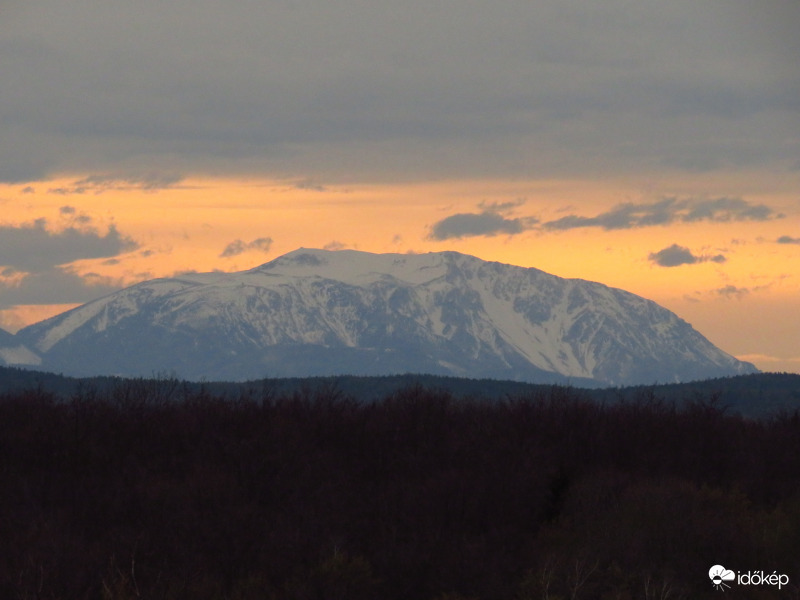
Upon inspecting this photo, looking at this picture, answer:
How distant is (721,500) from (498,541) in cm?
648

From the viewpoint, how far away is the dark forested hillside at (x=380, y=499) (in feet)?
77.5

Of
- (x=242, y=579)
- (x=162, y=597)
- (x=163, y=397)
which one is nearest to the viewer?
(x=162, y=597)

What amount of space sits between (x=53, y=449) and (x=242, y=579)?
1128cm

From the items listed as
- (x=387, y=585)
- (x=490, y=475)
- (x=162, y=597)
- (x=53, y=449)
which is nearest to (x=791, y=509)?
(x=490, y=475)

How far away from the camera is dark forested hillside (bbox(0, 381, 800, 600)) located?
2361cm

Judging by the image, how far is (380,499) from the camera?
2855 centimetres

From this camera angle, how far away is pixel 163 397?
40.8 metres

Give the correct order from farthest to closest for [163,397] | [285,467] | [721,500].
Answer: [163,397] < [285,467] < [721,500]

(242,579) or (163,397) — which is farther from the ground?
(163,397)

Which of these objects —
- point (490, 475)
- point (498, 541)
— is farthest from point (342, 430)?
point (498, 541)

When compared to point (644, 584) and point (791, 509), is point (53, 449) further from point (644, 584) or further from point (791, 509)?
point (791, 509)

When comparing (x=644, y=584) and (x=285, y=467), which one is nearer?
(x=644, y=584)

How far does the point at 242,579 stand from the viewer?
23297 mm

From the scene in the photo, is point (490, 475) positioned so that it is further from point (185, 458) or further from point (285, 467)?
point (185, 458)
